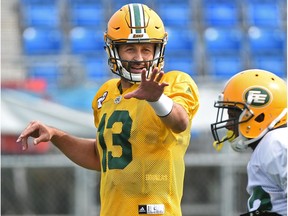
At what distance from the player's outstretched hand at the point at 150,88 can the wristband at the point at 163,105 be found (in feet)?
0.14

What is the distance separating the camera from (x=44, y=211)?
8648mm

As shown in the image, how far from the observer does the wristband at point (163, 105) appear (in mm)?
3787

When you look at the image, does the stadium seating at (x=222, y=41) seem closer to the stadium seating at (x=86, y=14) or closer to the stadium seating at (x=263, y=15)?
the stadium seating at (x=263, y=15)

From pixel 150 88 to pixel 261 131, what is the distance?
659 millimetres

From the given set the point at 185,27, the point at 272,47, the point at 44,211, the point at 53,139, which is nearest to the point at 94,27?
the point at 185,27

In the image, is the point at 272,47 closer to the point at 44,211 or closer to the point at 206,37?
the point at 206,37

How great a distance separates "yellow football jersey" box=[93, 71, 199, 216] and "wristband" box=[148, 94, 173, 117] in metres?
0.16

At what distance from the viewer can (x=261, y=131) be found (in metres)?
4.04

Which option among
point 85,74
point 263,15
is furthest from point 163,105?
point 263,15

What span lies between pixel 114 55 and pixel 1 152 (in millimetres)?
4194

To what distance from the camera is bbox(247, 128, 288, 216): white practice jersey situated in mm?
3746

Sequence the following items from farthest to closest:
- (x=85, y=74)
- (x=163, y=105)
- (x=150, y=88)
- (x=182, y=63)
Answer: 1. (x=182, y=63)
2. (x=85, y=74)
3. (x=163, y=105)
4. (x=150, y=88)

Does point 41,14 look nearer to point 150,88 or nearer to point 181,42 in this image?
point 181,42

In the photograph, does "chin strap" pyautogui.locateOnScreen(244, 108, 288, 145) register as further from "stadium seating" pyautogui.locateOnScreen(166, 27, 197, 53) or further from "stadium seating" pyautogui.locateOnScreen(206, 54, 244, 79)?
"stadium seating" pyautogui.locateOnScreen(166, 27, 197, 53)
